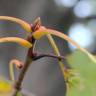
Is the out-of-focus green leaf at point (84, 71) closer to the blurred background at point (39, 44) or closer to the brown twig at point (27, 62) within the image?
the brown twig at point (27, 62)

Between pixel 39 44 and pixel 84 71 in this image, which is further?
pixel 39 44

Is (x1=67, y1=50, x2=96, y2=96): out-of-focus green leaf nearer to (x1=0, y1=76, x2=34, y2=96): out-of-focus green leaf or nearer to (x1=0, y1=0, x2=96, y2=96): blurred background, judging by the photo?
(x1=0, y1=76, x2=34, y2=96): out-of-focus green leaf

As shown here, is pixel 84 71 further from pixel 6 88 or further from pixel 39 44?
pixel 39 44

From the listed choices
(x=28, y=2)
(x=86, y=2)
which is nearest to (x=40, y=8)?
(x=28, y=2)

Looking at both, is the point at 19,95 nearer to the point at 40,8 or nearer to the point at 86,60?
the point at 86,60

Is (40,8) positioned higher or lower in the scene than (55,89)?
higher

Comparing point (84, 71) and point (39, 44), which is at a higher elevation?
point (84, 71)

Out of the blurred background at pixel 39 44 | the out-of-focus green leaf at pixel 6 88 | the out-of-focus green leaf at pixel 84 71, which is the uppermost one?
the out-of-focus green leaf at pixel 84 71

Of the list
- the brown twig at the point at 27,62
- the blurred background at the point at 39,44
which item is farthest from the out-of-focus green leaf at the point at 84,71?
the blurred background at the point at 39,44

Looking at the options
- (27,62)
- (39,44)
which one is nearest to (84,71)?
(27,62)
